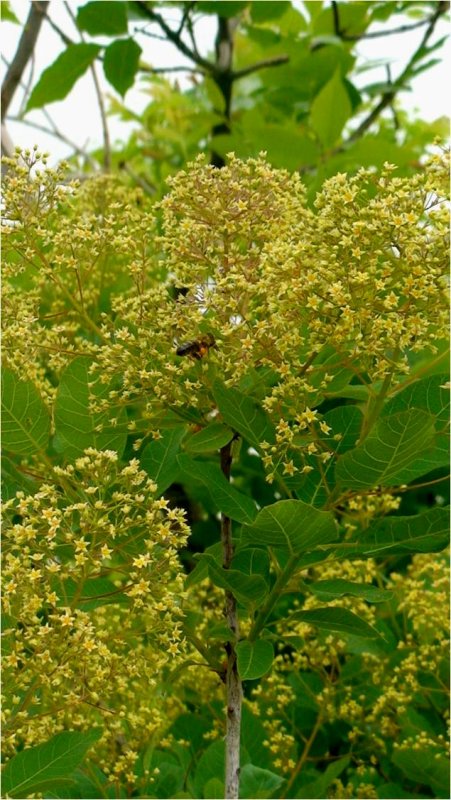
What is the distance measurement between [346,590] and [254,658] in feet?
0.52

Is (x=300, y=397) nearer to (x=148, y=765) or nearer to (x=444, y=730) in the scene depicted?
(x=148, y=765)

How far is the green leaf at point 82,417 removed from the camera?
4.96 feet

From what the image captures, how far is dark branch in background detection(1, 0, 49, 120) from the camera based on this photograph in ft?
9.61

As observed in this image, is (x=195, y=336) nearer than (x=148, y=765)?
Yes

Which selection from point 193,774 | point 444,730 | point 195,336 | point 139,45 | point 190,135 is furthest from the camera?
point 190,135

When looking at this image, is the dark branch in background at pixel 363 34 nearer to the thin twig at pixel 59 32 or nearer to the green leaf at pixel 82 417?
the thin twig at pixel 59 32

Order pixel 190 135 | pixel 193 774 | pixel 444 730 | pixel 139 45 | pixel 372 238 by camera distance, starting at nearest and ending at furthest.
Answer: pixel 372 238 → pixel 193 774 → pixel 444 730 → pixel 139 45 → pixel 190 135

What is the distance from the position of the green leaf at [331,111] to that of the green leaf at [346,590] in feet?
4.94

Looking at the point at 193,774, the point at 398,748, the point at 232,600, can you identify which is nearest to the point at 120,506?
the point at 232,600

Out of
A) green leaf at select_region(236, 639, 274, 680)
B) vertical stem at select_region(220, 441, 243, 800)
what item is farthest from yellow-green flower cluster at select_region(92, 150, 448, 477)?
green leaf at select_region(236, 639, 274, 680)

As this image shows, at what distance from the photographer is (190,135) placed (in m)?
3.59

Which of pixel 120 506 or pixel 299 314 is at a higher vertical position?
pixel 299 314

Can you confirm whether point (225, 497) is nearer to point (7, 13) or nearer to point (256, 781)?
point (256, 781)

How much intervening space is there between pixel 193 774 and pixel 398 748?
0.38 metres
